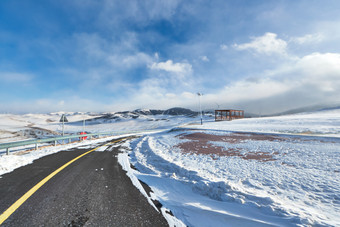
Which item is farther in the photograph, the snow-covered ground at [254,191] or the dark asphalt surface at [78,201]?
the snow-covered ground at [254,191]

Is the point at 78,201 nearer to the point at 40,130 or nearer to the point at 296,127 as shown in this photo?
the point at 296,127

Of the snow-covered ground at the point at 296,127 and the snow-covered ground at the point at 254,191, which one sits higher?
the snow-covered ground at the point at 296,127

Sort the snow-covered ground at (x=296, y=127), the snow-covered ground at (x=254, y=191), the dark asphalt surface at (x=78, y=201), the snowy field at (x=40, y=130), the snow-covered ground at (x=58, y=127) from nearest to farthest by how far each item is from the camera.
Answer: the dark asphalt surface at (x=78, y=201)
the snow-covered ground at (x=254, y=191)
the snowy field at (x=40, y=130)
the snow-covered ground at (x=296, y=127)
the snow-covered ground at (x=58, y=127)

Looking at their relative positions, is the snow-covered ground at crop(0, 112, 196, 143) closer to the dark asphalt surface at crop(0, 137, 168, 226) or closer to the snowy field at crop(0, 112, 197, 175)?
the snowy field at crop(0, 112, 197, 175)

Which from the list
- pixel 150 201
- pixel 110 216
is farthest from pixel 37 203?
pixel 150 201

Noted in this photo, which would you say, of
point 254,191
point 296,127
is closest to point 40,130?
point 254,191

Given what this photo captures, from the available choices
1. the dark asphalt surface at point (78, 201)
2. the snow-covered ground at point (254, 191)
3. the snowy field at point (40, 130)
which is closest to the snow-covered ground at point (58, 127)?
the snowy field at point (40, 130)

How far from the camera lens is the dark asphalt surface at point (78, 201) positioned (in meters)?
2.87

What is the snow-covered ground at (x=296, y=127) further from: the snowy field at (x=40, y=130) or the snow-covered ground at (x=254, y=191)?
the snowy field at (x=40, y=130)

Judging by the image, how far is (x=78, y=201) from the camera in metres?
3.57

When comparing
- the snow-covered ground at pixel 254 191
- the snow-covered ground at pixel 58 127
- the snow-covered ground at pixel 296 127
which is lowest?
the snow-covered ground at pixel 58 127

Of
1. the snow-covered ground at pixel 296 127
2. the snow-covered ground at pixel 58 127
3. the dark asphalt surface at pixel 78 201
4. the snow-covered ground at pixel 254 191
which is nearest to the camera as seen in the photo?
the dark asphalt surface at pixel 78 201

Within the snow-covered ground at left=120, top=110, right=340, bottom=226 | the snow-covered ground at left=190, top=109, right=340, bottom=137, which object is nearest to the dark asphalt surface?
the snow-covered ground at left=120, top=110, right=340, bottom=226

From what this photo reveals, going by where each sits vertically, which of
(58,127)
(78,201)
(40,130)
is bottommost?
(58,127)
